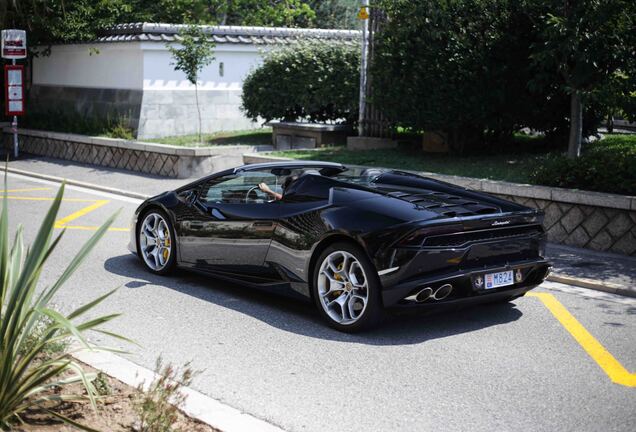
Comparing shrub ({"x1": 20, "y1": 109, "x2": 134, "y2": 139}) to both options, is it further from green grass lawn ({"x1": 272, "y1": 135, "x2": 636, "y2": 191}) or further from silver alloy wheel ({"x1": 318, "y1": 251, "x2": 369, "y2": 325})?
silver alloy wheel ({"x1": 318, "y1": 251, "x2": 369, "y2": 325})

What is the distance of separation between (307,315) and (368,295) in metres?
1.05

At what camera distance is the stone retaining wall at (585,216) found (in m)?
10.9

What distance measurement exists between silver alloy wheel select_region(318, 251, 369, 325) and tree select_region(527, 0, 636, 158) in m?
6.34

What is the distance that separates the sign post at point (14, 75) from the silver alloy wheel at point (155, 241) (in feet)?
47.4

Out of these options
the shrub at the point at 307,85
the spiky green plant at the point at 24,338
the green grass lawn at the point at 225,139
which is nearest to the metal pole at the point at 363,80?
the shrub at the point at 307,85

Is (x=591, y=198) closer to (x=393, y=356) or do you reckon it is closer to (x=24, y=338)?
(x=393, y=356)

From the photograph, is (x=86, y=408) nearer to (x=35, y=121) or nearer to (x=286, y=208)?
(x=286, y=208)

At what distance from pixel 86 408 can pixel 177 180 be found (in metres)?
13.3

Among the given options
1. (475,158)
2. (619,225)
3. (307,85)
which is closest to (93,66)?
(307,85)

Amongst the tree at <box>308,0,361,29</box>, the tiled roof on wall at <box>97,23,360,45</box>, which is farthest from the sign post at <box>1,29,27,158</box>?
the tree at <box>308,0,361,29</box>

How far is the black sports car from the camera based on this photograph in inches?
280

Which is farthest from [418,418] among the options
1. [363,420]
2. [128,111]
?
[128,111]

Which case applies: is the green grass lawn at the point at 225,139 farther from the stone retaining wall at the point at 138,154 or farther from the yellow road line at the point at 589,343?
the yellow road line at the point at 589,343

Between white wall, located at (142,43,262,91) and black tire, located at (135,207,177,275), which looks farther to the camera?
white wall, located at (142,43,262,91)
